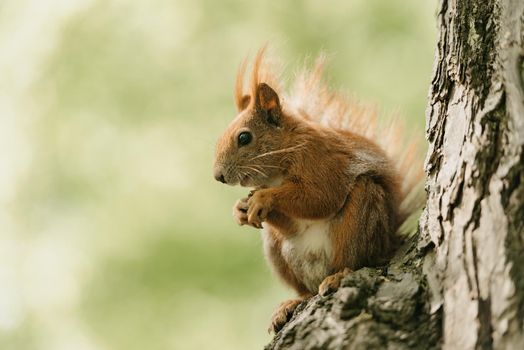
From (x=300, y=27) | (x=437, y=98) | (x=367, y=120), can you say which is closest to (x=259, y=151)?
(x=367, y=120)

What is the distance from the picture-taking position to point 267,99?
3.55 meters

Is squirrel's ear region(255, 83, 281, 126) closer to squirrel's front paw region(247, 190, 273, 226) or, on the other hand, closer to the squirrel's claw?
squirrel's front paw region(247, 190, 273, 226)

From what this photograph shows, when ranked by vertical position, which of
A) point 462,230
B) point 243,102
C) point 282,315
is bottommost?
point 462,230

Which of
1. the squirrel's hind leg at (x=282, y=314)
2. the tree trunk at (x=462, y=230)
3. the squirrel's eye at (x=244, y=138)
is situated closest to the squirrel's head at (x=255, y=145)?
the squirrel's eye at (x=244, y=138)

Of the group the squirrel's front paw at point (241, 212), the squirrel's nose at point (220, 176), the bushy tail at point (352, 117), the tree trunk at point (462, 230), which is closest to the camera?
the tree trunk at point (462, 230)

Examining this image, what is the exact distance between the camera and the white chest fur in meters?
3.26

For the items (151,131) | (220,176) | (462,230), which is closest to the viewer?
(462,230)

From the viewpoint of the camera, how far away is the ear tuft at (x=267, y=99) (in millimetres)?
3547

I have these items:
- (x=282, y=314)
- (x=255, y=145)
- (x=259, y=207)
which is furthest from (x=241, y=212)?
(x=282, y=314)

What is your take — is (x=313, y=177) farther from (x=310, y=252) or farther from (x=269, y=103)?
(x=269, y=103)

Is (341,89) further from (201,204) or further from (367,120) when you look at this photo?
(201,204)

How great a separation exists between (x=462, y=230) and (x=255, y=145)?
4.37 ft

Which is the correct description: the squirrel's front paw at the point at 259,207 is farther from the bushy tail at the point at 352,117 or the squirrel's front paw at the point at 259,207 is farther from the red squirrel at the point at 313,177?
the bushy tail at the point at 352,117

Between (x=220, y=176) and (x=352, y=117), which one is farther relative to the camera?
(x=352, y=117)
